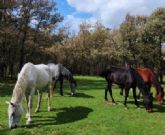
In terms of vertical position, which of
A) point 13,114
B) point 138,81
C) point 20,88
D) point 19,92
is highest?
point 138,81

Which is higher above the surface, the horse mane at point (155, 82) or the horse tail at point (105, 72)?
the horse tail at point (105, 72)

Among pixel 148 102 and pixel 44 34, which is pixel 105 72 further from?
pixel 44 34

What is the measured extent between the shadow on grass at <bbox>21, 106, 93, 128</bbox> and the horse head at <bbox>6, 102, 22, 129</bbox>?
653mm

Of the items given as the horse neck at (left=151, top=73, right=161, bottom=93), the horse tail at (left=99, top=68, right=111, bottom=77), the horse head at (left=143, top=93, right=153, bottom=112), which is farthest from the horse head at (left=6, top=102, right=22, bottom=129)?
the horse neck at (left=151, top=73, right=161, bottom=93)

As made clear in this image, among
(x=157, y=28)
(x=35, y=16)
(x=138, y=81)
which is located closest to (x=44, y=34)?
(x=35, y=16)

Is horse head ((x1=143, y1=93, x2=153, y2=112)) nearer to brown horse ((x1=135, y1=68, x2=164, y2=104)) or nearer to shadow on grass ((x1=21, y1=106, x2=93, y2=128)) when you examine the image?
brown horse ((x1=135, y1=68, x2=164, y2=104))

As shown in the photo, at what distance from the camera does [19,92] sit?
13.4 meters

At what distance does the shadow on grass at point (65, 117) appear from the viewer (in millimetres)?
14167

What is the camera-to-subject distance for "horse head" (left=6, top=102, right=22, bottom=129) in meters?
12.8

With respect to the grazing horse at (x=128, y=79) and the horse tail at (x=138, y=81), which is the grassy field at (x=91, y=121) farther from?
the horse tail at (x=138, y=81)

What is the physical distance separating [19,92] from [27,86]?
103 cm

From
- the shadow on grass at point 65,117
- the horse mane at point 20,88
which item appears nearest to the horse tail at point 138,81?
the shadow on grass at point 65,117

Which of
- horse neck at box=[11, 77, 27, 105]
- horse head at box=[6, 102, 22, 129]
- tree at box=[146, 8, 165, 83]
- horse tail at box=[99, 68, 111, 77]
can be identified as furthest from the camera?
tree at box=[146, 8, 165, 83]

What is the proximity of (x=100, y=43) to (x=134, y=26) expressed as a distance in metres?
28.0
